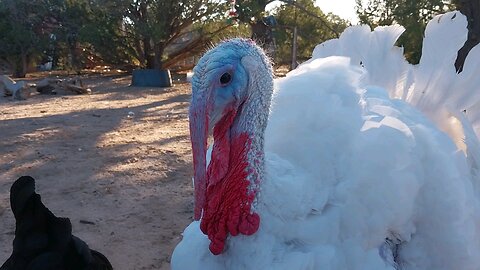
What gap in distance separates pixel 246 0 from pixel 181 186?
1124 cm

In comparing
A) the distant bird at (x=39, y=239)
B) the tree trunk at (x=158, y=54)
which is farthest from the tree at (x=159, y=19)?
the distant bird at (x=39, y=239)

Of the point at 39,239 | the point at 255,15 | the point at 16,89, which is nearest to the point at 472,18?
the point at 39,239

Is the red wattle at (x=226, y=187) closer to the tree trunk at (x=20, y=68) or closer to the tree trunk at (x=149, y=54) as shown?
the tree trunk at (x=149, y=54)

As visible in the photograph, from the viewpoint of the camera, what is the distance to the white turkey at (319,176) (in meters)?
2.30

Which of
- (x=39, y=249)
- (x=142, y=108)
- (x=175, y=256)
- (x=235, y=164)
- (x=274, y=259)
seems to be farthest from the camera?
(x=142, y=108)

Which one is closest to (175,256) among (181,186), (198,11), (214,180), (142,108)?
(214,180)

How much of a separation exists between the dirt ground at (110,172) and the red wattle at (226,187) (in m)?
2.08

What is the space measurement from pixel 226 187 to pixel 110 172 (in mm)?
4510

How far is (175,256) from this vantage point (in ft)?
8.63

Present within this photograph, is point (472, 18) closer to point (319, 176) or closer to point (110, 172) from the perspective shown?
point (110, 172)

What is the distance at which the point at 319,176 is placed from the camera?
2.51 m

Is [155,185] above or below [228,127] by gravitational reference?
below

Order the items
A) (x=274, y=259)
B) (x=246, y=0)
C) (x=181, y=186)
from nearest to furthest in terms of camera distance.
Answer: (x=274, y=259) → (x=181, y=186) → (x=246, y=0)

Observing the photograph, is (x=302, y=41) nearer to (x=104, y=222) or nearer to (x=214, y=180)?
(x=104, y=222)
